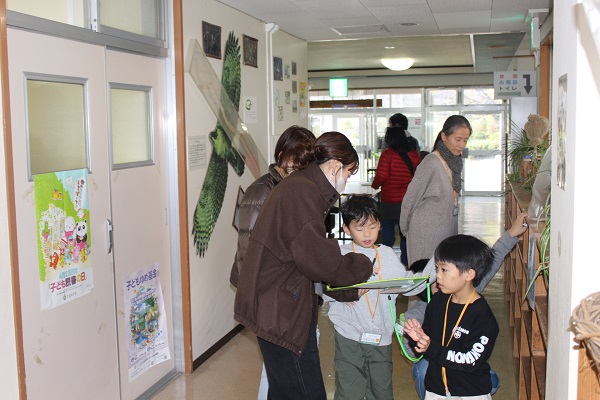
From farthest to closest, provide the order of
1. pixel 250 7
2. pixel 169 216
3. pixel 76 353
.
→ pixel 250 7 → pixel 169 216 → pixel 76 353

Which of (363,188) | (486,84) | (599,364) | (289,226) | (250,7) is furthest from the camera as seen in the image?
(486,84)

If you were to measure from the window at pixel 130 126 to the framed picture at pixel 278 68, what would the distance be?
226cm

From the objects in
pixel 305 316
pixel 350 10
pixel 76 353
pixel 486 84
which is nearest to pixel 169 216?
pixel 76 353

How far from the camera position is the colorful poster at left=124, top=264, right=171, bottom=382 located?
377 centimetres

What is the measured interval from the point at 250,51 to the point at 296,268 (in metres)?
3.28

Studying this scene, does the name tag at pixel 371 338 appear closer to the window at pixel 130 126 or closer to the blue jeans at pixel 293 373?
the blue jeans at pixel 293 373

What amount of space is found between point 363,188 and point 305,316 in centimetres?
708

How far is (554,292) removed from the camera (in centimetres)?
188

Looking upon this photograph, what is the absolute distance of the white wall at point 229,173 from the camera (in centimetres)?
442

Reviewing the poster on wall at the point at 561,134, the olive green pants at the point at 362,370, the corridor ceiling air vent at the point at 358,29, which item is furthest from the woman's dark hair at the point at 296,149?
the corridor ceiling air vent at the point at 358,29

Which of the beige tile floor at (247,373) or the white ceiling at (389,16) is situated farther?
the white ceiling at (389,16)

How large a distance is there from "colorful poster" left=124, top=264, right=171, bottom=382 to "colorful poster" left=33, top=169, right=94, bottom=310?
484 millimetres

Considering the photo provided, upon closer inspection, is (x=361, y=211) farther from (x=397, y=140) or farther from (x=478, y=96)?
(x=478, y=96)

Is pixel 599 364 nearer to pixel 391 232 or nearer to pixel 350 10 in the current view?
pixel 350 10
